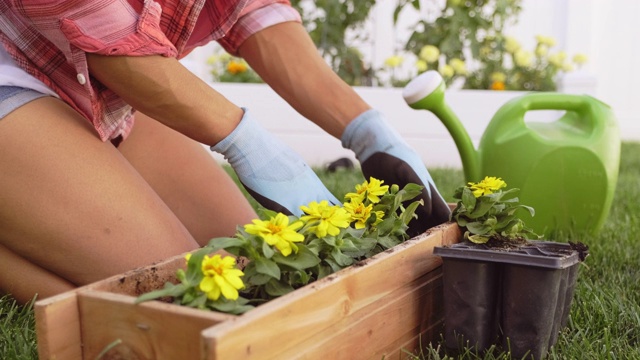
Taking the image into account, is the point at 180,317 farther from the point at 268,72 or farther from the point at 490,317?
the point at 268,72

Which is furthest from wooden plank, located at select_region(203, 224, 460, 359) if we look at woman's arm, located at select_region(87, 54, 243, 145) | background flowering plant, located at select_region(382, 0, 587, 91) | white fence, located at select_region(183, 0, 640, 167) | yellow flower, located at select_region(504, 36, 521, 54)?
yellow flower, located at select_region(504, 36, 521, 54)

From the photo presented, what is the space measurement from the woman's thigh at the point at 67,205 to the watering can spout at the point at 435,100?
0.66 metres

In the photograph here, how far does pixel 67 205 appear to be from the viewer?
Result: 114 cm

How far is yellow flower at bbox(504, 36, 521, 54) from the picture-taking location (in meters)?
3.64

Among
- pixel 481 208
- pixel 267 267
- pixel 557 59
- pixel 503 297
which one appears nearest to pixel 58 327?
pixel 267 267

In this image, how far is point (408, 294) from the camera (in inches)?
41.2

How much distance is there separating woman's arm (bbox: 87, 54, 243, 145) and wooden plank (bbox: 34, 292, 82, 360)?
348mm

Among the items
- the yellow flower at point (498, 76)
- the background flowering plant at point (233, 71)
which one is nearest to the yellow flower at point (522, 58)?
the yellow flower at point (498, 76)

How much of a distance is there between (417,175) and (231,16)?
45 centimetres

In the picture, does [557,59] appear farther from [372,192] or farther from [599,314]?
[372,192]

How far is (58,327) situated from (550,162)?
1.22m

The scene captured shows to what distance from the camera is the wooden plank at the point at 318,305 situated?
0.73m

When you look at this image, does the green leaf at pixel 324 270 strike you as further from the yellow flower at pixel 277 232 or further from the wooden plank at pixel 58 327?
the wooden plank at pixel 58 327

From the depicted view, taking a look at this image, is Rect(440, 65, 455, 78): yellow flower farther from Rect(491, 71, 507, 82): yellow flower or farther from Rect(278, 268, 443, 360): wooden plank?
Rect(278, 268, 443, 360): wooden plank
